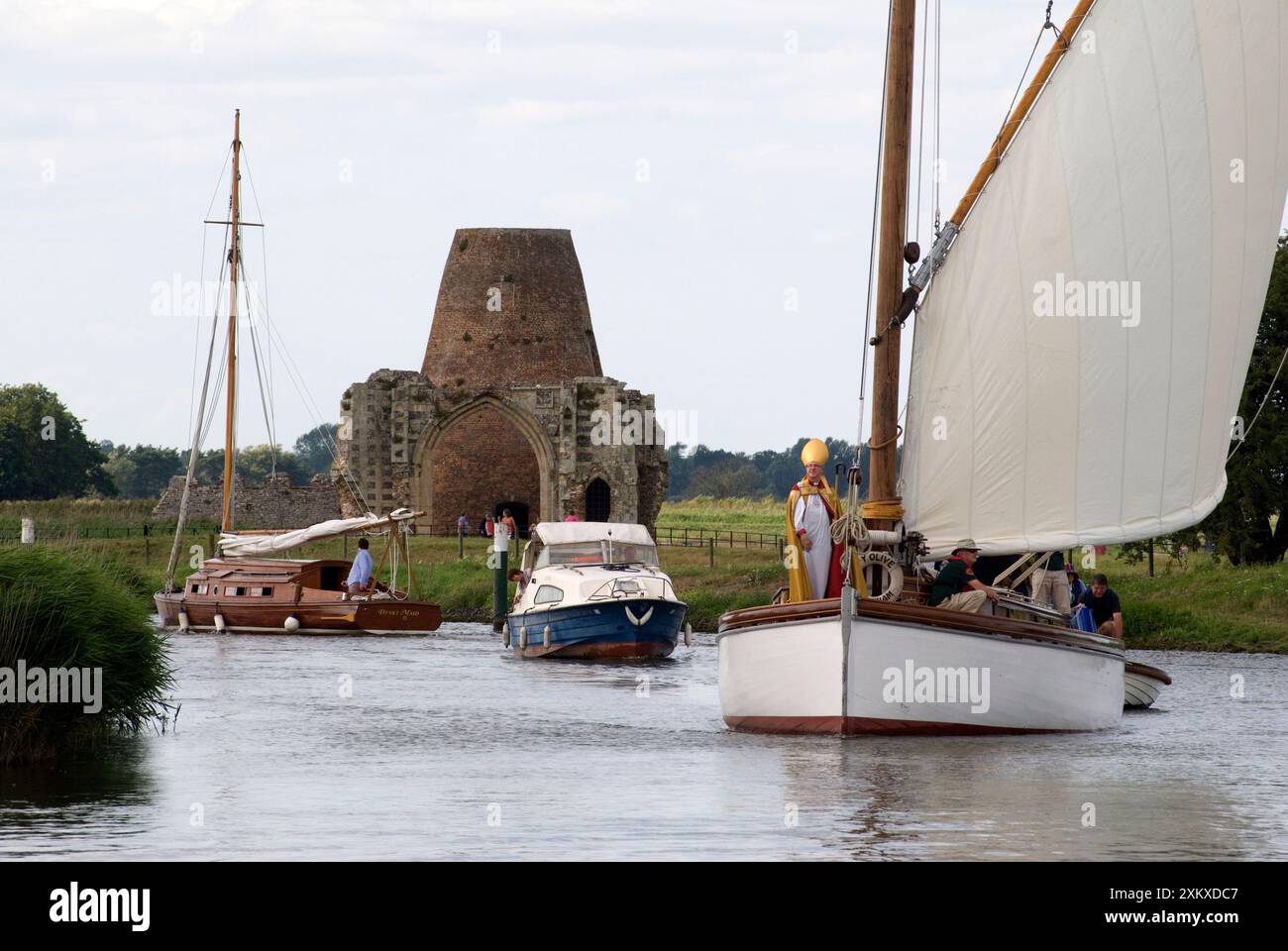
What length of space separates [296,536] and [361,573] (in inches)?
134

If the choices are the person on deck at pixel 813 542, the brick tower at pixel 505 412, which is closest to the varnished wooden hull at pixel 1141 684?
the person on deck at pixel 813 542

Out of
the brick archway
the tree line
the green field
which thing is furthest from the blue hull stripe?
the tree line

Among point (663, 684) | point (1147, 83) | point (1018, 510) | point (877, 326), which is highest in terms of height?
point (1147, 83)

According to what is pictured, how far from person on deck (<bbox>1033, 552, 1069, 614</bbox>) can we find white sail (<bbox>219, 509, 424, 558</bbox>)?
Result: 22.9m

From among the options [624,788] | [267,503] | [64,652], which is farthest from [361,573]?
[267,503]

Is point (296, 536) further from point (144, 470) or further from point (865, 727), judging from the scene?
point (144, 470)

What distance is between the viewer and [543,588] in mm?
32625

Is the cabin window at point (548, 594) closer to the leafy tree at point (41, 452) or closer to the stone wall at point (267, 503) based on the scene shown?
the stone wall at point (267, 503)

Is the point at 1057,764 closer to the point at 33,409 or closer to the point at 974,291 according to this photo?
the point at 974,291

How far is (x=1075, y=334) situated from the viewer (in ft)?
60.8

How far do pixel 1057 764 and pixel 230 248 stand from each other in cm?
3109

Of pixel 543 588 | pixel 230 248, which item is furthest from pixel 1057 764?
pixel 230 248

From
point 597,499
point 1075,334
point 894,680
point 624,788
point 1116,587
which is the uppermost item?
point 1075,334
